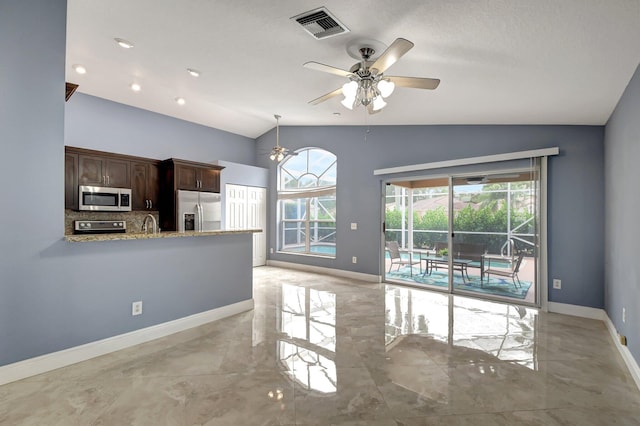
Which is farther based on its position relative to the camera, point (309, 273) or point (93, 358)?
point (309, 273)

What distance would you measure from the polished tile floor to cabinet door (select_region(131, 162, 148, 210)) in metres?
3.05

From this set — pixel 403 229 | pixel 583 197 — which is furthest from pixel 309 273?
pixel 583 197

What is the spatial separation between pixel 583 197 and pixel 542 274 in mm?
1116

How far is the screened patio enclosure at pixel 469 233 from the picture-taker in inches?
173

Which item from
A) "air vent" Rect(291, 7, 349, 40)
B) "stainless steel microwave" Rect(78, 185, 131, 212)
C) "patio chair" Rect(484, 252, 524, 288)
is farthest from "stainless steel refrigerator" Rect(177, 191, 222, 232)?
"patio chair" Rect(484, 252, 524, 288)

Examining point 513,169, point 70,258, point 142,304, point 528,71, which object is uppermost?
point 528,71

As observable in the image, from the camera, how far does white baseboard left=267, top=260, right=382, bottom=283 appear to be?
5918mm

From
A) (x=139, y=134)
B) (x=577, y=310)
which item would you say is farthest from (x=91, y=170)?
(x=577, y=310)

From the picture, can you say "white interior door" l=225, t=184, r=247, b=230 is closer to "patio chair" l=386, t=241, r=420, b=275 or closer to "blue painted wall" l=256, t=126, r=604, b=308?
"blue painted wall" l=256, t=126, r=604, b=308

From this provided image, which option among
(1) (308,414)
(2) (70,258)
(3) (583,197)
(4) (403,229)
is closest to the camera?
(1) (308,414)

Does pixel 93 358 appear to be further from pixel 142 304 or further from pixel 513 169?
pixel 513 169

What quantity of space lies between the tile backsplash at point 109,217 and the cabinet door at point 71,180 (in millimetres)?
196

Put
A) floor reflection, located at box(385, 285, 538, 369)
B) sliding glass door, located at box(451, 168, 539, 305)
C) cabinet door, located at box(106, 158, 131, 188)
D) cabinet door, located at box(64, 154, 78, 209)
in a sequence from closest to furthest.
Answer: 1. floor reflection, located at box(385, 285, 538, 369)
2. sliding glass door, located at box(451, 168, 539, 305)
3. cabinet door, located at box(64, 154, 78, 209)
4. cabinet door, located at box(106, 158, 131, 188)

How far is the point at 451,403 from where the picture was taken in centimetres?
209
